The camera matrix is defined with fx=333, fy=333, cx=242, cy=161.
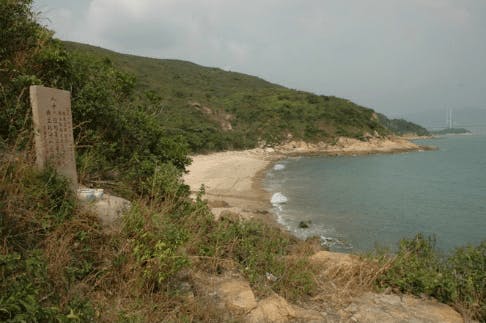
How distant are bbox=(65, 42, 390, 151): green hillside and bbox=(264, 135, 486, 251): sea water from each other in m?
17.5

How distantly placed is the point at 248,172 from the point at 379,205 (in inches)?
455

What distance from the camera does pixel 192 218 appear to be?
4887 millimetres

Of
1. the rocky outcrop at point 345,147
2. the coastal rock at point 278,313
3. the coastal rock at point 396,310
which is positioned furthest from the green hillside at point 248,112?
the coastal rock at point 278,313

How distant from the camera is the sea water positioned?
12.9 m

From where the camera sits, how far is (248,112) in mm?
53375

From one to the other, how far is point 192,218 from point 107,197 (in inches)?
52.0

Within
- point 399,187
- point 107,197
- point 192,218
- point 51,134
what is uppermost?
point 51,134

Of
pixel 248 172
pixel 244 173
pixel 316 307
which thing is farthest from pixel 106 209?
pixel 248 172

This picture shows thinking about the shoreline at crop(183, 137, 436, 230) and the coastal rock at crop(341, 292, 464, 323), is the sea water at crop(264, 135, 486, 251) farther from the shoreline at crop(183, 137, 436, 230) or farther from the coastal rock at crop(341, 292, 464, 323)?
the coastal rock at crop(341, 292, 464, 323)

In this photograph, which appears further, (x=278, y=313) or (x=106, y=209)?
(x=106, y=209)

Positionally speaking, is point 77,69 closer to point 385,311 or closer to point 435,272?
point 385,311

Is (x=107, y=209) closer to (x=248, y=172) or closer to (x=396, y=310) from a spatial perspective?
(x=396, y=310)

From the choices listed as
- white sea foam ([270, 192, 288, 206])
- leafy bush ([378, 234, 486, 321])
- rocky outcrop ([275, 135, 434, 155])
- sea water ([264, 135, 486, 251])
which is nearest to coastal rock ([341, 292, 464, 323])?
leafy bush ([378, 234, 486, 321])

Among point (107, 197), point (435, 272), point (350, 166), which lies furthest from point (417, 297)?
point (350, 166)
